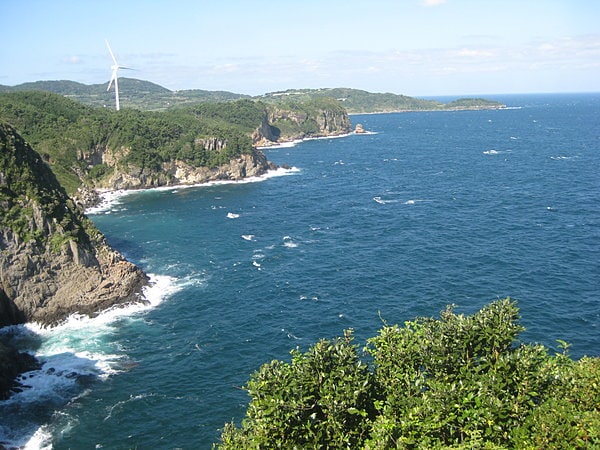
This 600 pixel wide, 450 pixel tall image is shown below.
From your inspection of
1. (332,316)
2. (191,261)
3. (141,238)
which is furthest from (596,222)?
(141,238)

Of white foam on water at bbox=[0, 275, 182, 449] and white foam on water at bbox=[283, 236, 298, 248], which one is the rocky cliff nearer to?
white foam on water at bbox=[283, 236, 298, 248]

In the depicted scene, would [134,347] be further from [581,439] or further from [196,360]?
[581,439]

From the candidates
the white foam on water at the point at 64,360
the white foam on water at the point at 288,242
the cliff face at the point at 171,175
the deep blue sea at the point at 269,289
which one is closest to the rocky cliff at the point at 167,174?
the cliff face at the point at 171,175

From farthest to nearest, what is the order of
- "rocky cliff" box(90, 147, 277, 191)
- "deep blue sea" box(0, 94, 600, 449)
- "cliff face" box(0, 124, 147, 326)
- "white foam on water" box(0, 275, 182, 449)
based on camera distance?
"rocky cliff" box(90, 147, 277, 191) < "cliff face" box(0, 124, 147, 326) < "deep blue sea" box(0, 94, 600, 449) < "white foam on water" box(0, 275, 182, 449)

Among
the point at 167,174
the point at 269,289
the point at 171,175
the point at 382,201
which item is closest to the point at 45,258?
the point at 269,289

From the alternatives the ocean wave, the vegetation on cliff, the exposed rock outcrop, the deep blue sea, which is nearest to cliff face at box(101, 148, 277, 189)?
the ocean wave

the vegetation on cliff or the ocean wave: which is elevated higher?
the vegetation on cliff

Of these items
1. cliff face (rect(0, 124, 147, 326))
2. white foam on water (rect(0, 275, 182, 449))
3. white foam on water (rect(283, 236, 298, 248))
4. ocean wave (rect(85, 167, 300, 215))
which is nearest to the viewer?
white foam on water (rect(0, 275, 182, 449))
